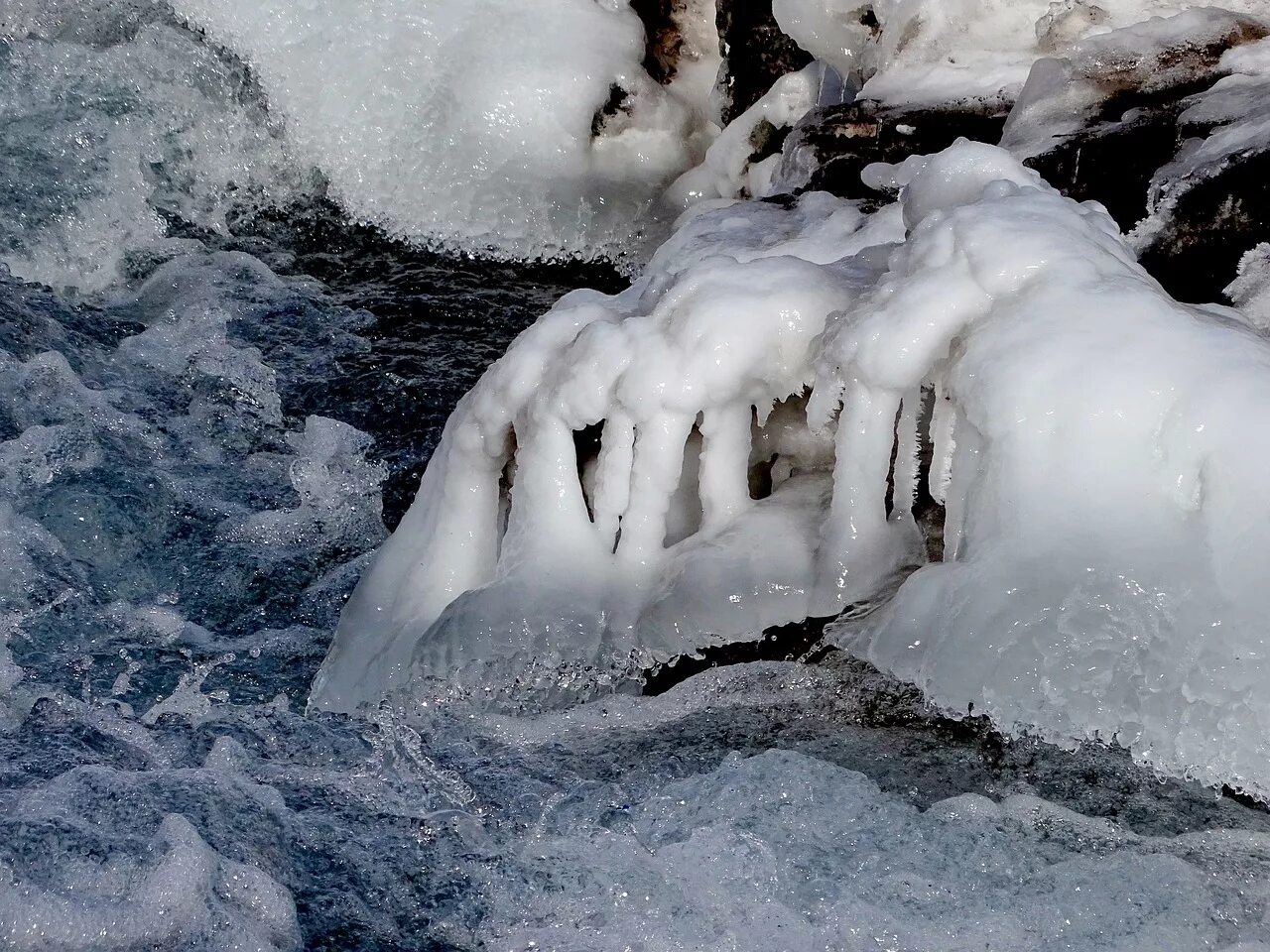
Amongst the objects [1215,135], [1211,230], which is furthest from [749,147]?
[1211,230]

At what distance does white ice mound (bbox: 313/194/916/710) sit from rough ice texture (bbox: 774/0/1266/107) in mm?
1510

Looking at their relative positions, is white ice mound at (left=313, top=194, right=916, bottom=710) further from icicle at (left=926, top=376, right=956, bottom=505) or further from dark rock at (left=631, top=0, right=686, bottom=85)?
dark rock at (left=631, top=0, right=686, bottom=85)

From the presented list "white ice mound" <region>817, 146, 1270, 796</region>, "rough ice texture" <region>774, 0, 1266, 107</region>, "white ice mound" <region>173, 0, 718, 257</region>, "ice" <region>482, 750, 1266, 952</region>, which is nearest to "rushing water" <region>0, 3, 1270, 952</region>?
"ice" <region>482, 750, 1266, 952</region>

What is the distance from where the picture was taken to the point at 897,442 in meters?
2.63

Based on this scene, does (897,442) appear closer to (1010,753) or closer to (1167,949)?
(1010,753)

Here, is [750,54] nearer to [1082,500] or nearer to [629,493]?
[629,493]

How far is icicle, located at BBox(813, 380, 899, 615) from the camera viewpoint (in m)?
2.56

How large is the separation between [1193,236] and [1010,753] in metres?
1.42

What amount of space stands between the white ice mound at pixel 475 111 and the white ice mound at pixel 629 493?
7.85 ft

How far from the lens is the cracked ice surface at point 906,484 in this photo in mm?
2199

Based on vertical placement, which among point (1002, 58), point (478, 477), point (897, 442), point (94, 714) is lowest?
point (94, 714)

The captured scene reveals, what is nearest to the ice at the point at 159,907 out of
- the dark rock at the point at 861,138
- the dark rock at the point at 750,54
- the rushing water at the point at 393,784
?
the rushing water at the point at 393,784

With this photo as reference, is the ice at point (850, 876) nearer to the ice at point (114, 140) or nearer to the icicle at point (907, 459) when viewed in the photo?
the icicle at point (907, 459)

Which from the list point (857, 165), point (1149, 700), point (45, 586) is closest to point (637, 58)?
point (857, 165)
